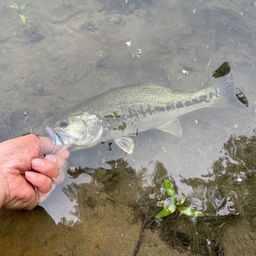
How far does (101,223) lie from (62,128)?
179 centimetres

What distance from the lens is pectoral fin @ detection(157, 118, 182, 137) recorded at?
3.75 metres

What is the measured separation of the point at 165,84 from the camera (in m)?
3.86

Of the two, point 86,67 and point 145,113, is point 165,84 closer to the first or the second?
point 145,113

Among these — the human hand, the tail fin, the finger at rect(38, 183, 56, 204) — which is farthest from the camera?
the tail fin

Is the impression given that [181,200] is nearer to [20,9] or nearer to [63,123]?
[63,123]

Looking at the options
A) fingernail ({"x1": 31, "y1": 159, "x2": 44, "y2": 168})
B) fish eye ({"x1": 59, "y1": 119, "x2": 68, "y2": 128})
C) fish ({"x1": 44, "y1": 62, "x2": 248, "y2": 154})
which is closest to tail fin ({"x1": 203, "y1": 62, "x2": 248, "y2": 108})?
fish ({"x1": 44, "y1": 62, "x2": 248, "y2": 154})

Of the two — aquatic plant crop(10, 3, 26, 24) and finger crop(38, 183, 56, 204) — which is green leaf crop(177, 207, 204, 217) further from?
aquatic plant crop(10, 3, 26, 24)

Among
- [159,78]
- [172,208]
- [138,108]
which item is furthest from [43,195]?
[159,78]

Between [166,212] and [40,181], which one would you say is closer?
[40,181]

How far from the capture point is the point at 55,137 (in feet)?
10.4

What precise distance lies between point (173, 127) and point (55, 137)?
244 centimetres

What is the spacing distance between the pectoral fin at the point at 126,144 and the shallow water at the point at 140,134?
0.56 feet

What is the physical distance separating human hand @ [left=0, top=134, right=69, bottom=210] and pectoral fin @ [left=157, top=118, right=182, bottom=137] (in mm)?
2203

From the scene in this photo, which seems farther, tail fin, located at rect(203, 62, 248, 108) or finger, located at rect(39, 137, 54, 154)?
tail fin, located at rect(203, 62, 248, 108)
